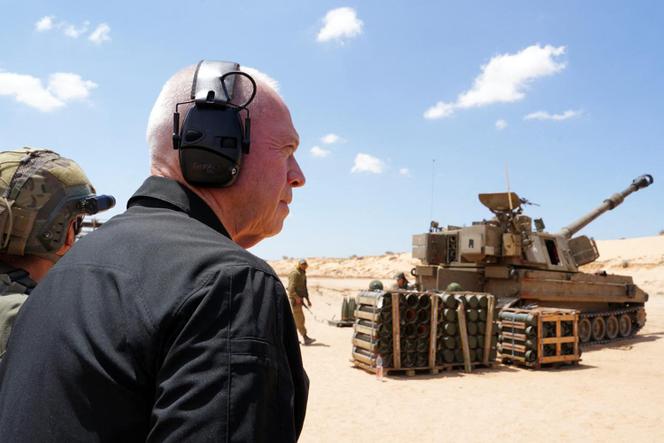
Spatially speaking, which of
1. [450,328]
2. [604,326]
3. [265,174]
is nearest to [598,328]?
[604,326]

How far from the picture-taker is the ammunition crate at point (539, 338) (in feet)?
37.4

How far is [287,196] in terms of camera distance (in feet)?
5.35

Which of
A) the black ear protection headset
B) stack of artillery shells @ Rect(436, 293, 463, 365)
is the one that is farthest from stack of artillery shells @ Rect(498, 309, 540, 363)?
the black ear protection headset

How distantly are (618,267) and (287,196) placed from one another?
46.4 meters

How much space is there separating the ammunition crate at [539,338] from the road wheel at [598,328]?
4073 millimetres

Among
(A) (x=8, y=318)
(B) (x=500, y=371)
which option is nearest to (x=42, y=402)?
(A) (x=8, y=318)

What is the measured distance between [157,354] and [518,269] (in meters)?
14.6

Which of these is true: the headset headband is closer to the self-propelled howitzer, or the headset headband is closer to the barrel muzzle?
the self-propelled howitzer

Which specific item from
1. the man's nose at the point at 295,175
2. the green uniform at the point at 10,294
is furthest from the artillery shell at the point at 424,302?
the man's nose at the point at 295,175

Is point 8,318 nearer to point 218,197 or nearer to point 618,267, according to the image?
point 218,197

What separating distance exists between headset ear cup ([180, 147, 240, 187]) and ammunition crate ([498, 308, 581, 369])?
11.2 m

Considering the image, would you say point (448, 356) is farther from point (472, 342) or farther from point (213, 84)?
point (213, 84)

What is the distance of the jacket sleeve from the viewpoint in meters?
0.96

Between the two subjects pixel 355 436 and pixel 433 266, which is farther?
pixel 433 266
